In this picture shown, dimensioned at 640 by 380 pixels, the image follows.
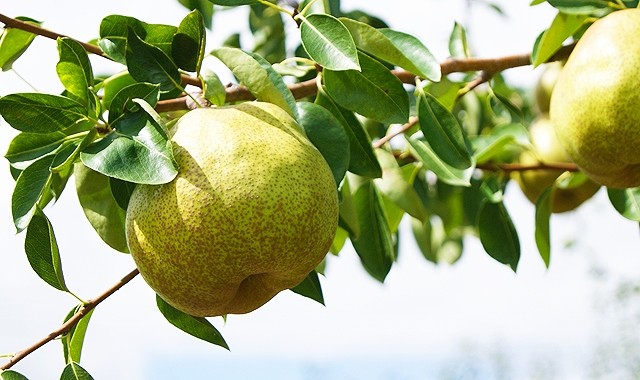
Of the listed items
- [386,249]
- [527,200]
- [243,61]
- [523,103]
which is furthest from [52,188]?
[523,103]

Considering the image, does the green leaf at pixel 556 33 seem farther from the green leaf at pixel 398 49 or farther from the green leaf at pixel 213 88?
the green leaf at pixel 213 88

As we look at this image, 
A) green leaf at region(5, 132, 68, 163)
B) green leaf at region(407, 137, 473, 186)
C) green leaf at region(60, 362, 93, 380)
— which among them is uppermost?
green leaf at region(5, 132, 68, 163)

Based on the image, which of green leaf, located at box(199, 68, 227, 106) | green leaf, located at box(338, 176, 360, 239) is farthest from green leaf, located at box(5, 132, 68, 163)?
green leaf, located at box(338, 176, 360, 239)

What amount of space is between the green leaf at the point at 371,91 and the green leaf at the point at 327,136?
0.08 meters

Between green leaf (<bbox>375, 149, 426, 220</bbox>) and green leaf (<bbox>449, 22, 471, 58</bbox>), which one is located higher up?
green leaf (<bbox>449, 22, 471, 58</bbox>)

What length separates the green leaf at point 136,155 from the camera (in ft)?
4.41

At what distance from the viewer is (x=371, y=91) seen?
5.66 feet

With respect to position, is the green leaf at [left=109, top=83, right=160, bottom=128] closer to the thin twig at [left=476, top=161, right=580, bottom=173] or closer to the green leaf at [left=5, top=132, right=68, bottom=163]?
the green leaf at [left=5, top=132, right=68, bottom=163]

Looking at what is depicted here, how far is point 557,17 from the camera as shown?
6.62ft

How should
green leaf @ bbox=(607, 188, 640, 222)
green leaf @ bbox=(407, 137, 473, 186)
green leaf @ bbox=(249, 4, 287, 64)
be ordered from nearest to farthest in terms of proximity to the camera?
green leaf @ bbox=(407, 137, 473, 186) → green leaf @ bbox=(607, 188, 640, 222) → green leaf @ bbox=(249, 4, 287, 64)

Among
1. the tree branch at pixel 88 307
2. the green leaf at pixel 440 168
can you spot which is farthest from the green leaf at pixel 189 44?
the green leaf at pixel 440 168

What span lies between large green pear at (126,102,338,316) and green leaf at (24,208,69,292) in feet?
0.55

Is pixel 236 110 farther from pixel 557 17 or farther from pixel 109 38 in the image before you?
pixel 557 17

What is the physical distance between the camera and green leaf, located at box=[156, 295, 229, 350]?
5.50 ft
